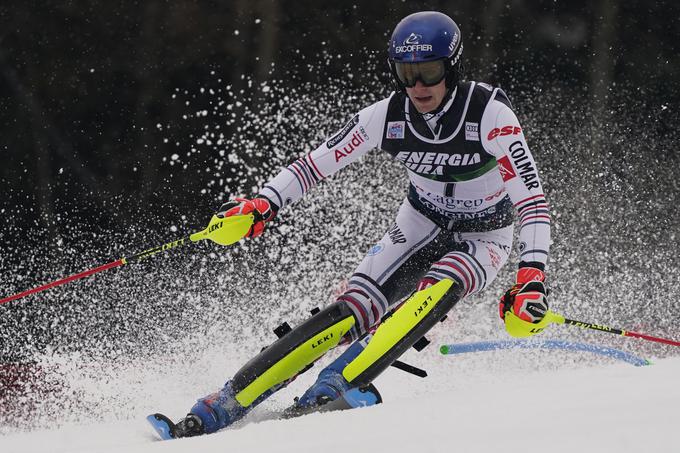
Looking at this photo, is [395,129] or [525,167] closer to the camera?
[525,167]

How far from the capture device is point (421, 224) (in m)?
3.37

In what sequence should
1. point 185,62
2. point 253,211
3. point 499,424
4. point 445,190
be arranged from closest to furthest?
point 499,424
point 253,211
point 445,190
point 185,62

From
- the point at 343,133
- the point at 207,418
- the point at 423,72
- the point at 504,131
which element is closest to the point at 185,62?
the point at 343,133

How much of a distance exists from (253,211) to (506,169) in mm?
940

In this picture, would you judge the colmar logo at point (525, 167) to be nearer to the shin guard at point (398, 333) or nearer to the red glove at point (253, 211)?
the shin guard at point (398, 333)

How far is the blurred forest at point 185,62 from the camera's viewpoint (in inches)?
317

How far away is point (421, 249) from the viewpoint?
3.32 m

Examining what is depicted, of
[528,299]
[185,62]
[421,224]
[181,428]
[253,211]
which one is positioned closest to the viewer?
[528,299]

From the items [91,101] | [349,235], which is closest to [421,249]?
[349,235]

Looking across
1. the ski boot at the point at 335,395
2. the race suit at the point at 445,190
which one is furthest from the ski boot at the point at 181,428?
the race suit at the point at 445,190

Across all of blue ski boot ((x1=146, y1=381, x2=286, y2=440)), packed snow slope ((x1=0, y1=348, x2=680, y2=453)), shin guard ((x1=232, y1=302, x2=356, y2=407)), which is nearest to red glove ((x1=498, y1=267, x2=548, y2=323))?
packed snow slope ((x1=0, y1=348, x2=680, y2=453))

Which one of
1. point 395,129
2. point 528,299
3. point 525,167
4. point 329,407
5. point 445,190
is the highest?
point 395,129

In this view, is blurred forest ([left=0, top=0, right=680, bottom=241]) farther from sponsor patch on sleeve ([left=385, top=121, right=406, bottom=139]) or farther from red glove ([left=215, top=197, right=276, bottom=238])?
sponsor patch on sleeve ([left=385, top=121, right=406, bottom=139])

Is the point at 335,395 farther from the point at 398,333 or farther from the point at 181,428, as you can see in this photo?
the point at 181,428
